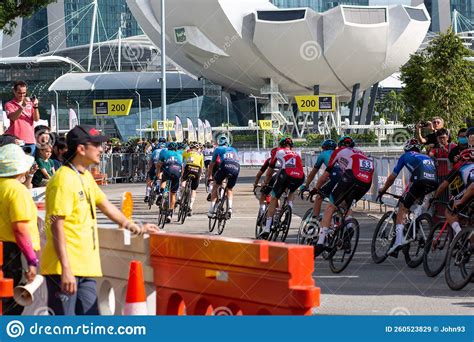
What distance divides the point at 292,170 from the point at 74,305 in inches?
449

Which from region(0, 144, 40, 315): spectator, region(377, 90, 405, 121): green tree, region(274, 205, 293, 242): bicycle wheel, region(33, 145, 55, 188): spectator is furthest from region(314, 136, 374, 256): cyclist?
region(377, 90, 405, 121): green tree

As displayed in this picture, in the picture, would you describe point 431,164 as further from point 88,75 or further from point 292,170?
point 88,75

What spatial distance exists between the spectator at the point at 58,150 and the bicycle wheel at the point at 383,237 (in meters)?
4.15

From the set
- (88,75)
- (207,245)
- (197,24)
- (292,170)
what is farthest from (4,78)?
(207,245)

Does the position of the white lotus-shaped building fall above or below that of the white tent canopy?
above

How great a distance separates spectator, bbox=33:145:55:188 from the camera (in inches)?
675

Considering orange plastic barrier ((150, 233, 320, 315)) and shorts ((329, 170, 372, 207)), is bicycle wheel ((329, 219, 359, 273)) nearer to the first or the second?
shorts ((329, 170, 372, 207))

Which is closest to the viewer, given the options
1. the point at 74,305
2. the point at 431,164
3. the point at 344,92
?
the point at 74,305

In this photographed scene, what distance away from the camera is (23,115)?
16828 mm

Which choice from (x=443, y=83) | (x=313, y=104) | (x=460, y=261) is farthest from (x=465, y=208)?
(x=313, y=104)

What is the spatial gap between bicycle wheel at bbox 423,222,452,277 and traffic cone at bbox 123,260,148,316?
657 centimetres

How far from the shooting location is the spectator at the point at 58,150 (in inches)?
654

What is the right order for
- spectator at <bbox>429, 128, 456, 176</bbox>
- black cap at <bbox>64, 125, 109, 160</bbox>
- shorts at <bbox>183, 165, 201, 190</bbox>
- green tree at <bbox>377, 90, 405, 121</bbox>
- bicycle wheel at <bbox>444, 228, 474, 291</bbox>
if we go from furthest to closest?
green tree at <bbox>377, 90, 405, 121</bbox> < shorts at <bbox>183, 165, 201, 190</bbox> < spectator at <bbox>429, 128, 456, 176</bbox> < bicycle wheel at <bbox>444, 228, 474, 291</bbox> < black cap at <bbox>64, 125, 109, 160</bbox>

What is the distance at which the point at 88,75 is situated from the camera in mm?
142000
